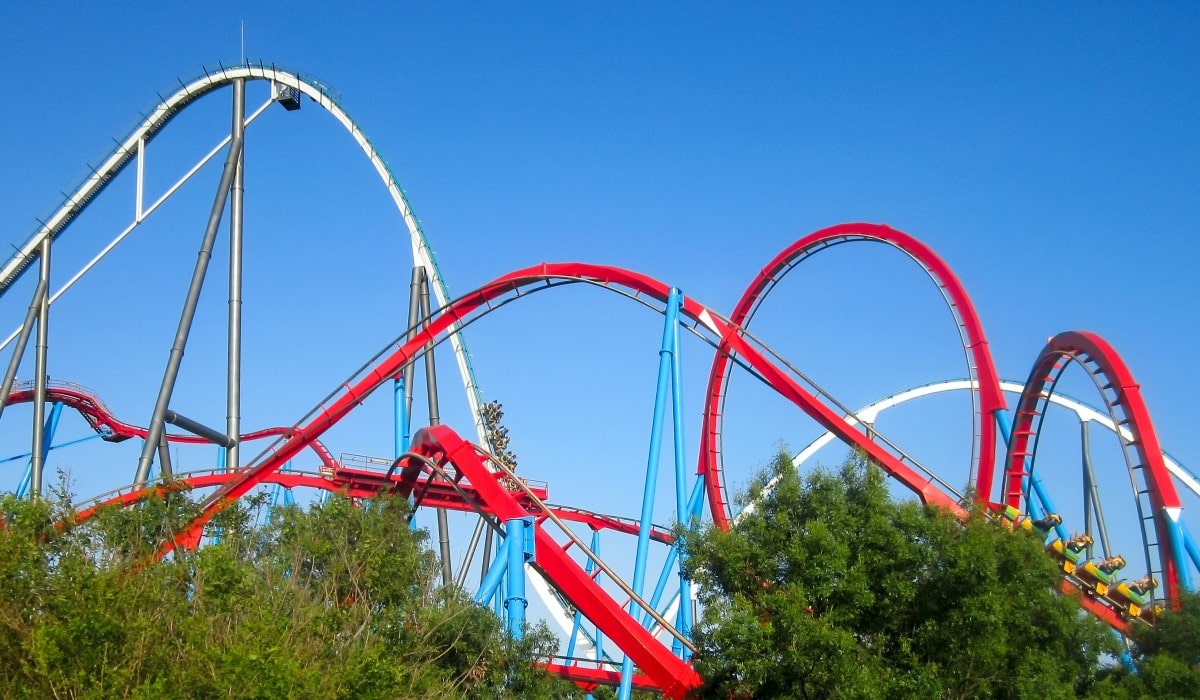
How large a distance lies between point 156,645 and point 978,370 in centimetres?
1218

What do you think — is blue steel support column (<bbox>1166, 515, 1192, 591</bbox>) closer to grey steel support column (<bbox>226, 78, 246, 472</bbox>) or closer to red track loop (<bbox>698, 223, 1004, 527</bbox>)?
red track loop (<bbox>698, 223, 1004, 527</bbox>)

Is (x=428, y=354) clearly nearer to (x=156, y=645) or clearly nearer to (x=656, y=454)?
(x=656, y=454)

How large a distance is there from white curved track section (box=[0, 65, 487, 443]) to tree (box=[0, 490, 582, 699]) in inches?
343

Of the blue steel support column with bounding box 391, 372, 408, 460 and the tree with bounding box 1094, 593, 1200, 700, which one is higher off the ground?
the blue steel support column with bounding box 391, 372, 408, 460

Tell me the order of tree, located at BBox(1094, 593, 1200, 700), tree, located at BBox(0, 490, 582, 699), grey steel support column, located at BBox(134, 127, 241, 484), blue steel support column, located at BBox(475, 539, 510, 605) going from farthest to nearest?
grey steel support column, located at BBox(134, 127, 241, 484) < blue steel support column, located at BBox(475, 539, 510, 605) < tree, located at BBox(1094, 593, 1200, 700) < tree, located at BBox(0, 490, 582, 699)

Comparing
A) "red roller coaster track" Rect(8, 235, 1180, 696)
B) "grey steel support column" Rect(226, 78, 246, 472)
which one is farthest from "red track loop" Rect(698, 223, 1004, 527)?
"grey steel support column" Rect(226, 78, 246, 472)

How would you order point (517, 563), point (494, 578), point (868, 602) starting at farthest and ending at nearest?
point (494, 578) < point (517, 563) < point (868, 602)

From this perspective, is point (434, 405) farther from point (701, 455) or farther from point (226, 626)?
point (226, 626)

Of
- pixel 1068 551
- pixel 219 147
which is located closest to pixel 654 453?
pixel 1068 551

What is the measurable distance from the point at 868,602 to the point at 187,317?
1322 cm

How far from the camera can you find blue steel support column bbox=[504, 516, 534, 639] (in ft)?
41.9

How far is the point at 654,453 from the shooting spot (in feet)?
49.2

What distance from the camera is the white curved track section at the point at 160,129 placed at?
808 inches

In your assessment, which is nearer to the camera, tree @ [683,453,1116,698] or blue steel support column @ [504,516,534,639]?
tree @ [683,453,1116,698]
